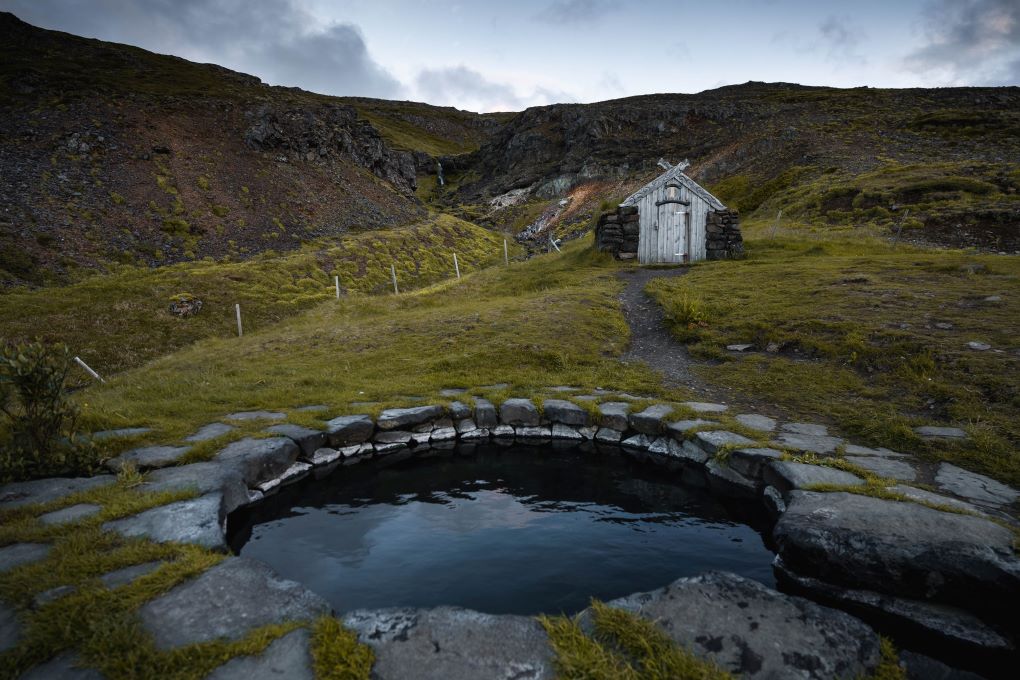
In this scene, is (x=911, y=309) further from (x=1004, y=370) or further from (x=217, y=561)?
(x=217, y=561)

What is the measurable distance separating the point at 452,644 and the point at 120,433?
21.6ft

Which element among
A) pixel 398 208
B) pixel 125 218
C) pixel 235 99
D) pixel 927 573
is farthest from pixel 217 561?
pixel 235 99

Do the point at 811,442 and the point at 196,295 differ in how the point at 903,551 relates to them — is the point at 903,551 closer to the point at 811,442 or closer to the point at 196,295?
the point at 811,442

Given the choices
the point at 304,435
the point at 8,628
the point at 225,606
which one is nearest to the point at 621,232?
the point at 304,435

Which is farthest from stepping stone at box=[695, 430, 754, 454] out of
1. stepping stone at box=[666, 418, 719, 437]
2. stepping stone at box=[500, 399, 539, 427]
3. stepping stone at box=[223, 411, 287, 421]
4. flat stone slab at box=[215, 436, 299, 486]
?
stepping stone at box=[223, 411, 287, 421]

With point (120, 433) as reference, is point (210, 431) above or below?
below

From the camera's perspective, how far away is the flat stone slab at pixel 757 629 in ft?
11.0

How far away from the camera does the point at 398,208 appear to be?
50875mm

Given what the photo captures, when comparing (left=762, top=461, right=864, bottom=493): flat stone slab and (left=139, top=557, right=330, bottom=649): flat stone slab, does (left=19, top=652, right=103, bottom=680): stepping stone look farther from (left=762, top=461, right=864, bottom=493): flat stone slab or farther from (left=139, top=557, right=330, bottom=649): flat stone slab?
(left=762, top=461, right=864, bottom=493): flat stone slab

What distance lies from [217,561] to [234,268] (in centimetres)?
2734

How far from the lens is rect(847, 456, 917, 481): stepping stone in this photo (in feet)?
18.7

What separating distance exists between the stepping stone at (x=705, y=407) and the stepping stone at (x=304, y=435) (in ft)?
21.1

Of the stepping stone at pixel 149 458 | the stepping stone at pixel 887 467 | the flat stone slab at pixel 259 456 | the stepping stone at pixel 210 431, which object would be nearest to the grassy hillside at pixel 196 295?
the stepping stone at pixel 210 431

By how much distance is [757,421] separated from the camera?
7.89 m
